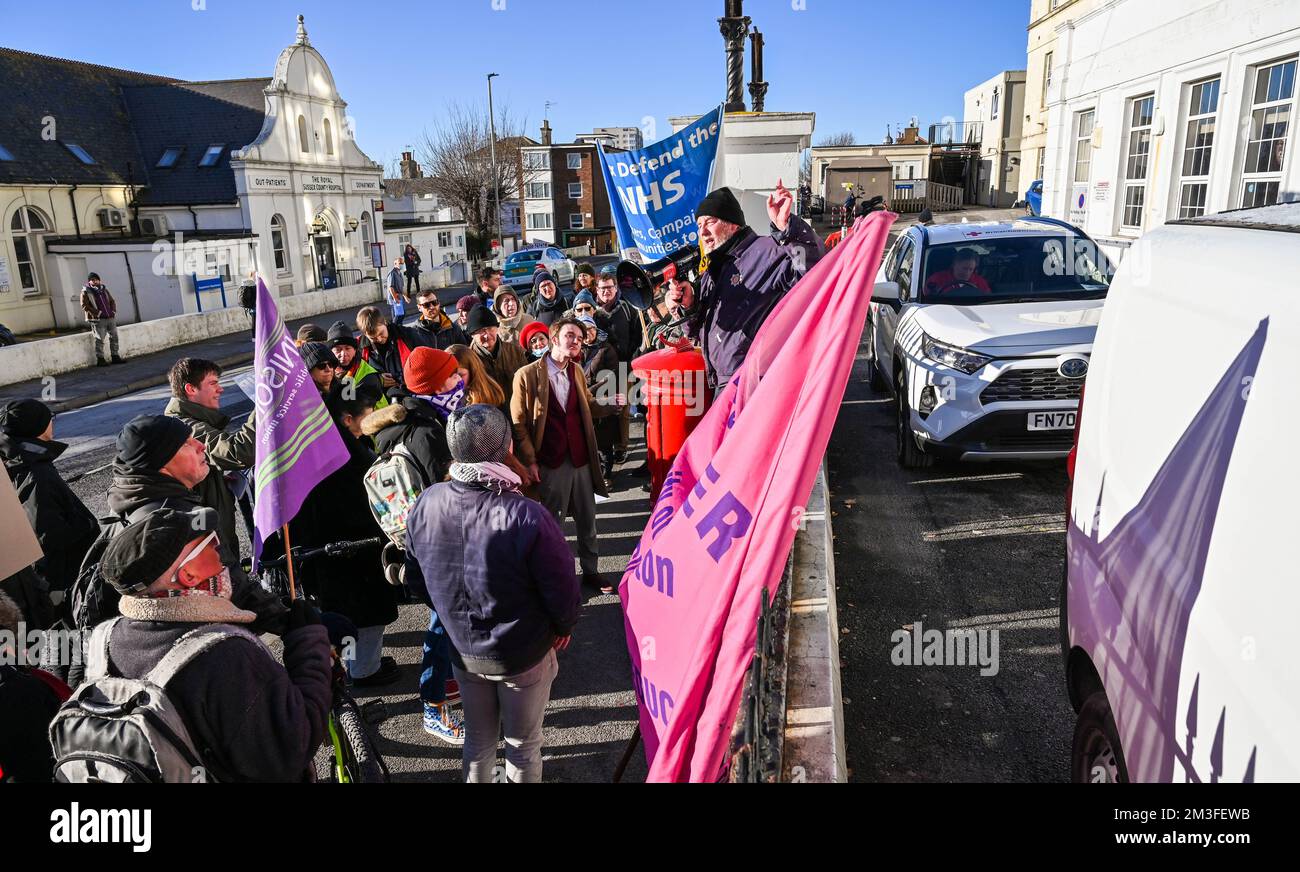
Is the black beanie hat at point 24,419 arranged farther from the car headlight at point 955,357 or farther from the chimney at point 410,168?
the chimney at point 410,168

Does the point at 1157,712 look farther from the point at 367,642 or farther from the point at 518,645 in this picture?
the point at 367,642

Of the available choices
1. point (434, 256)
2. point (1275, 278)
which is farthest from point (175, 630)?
point (434, 256)

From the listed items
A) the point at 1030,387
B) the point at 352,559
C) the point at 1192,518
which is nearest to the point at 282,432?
the point at 352,559

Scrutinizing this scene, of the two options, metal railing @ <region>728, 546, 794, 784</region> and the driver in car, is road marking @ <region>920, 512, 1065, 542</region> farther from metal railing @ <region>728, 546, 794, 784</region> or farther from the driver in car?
metal railing @ <region>728, 546, 794, 784</region>

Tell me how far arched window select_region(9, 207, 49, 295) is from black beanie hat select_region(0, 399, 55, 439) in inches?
1169

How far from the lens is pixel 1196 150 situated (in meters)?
11.7

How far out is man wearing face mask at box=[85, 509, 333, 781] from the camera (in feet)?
7.33

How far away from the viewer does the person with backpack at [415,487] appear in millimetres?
4156

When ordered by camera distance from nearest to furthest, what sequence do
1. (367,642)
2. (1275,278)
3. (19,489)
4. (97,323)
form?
(1275,278), (19,489), (367,642), (97,323)

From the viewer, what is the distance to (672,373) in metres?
6.14

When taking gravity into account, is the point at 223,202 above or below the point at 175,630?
above
